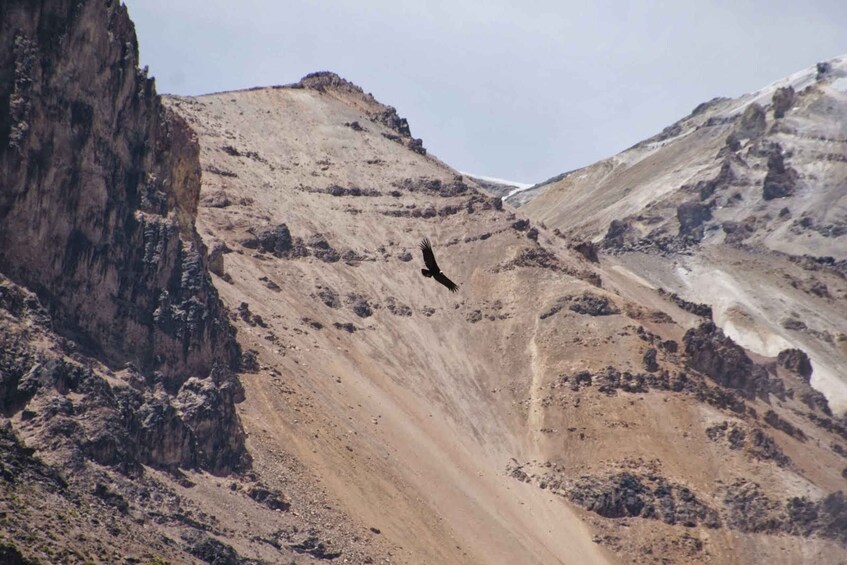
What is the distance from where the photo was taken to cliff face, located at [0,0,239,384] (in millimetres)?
101500

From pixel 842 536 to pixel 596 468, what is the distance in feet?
63.9

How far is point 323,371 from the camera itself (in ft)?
431

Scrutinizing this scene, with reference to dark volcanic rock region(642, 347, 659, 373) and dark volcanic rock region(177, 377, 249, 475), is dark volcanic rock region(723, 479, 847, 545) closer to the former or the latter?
dark volcanic rock region(642, 347, 659, 373)

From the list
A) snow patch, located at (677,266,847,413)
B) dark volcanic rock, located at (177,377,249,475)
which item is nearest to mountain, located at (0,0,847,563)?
dark volcanic rock, located at (177,377,249,475)

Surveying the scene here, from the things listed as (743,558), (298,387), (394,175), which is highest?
(394,175)

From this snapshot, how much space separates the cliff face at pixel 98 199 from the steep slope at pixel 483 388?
8.86 metres

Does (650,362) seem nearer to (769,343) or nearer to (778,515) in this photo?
(778,515)

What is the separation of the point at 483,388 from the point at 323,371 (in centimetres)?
1644

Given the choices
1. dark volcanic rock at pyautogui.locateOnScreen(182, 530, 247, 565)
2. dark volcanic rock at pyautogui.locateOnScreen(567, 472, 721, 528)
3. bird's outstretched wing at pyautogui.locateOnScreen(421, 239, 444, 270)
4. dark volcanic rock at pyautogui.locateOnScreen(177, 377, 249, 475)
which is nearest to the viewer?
bird's outstretched wing at pyautogui.locateOnScreen(421, 239, 444, 270)

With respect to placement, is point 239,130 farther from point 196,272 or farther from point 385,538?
point 385,538

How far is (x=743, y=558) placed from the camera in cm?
12600

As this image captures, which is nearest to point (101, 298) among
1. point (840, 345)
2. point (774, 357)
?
point (774, 357)

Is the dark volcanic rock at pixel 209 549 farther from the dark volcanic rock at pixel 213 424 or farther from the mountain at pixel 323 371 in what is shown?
the dark volcanic rock at pixel 213 424

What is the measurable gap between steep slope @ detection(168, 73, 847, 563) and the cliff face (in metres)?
8.86
